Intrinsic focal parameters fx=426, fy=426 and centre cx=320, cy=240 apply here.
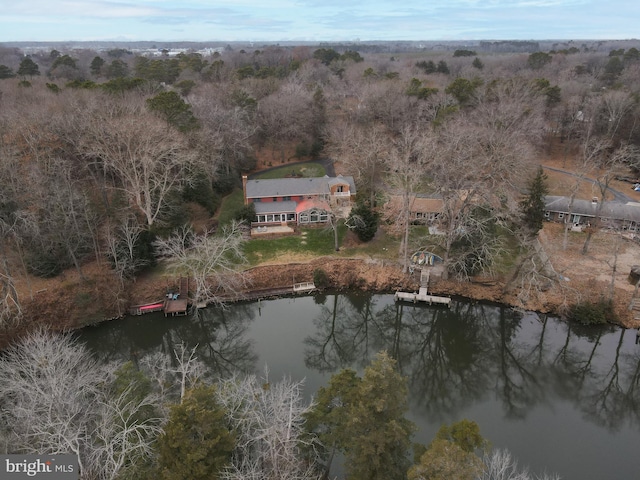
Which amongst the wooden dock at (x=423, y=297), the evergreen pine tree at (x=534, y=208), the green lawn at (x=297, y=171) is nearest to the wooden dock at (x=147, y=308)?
the wooden dock at (x=423, y=297)

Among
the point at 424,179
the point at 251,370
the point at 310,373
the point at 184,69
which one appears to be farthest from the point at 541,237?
the point at 184,69

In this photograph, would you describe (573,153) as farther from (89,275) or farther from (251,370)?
(89,275)

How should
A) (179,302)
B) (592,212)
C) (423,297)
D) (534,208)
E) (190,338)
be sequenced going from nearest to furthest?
1. (190,338)
2. (179,302)
3. (423,297)
4. (534,208)
5. (592,212)

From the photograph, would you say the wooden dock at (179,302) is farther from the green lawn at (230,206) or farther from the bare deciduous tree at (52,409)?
the bare deciduous tree at (52,409)

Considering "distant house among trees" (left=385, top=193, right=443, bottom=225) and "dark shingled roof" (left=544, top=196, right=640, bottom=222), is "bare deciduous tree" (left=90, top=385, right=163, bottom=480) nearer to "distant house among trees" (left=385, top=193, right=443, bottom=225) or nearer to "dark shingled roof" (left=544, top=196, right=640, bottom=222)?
"distant house among trees" (left=385, top=193, right=443, bottom=225)

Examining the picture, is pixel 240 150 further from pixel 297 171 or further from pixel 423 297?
pixel 423 297

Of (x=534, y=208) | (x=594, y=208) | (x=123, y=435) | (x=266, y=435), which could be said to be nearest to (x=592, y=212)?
(x=594, y=208)
